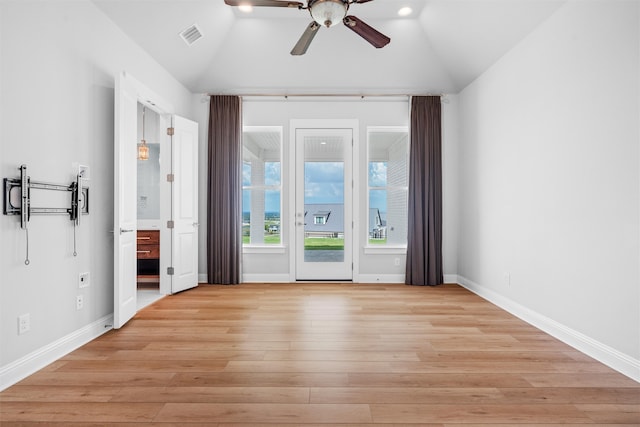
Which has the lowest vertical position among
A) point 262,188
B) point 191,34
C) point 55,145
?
point 262,188

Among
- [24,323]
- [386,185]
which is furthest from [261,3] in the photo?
[386,185]

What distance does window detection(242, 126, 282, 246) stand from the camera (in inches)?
205

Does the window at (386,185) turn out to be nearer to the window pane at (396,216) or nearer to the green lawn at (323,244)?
the window pane at (396,216)

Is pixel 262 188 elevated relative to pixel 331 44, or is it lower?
lower

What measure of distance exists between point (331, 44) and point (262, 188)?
223cm

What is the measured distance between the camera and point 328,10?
2.33m

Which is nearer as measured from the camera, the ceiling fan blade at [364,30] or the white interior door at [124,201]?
the ceiling fan blade at [364,30]

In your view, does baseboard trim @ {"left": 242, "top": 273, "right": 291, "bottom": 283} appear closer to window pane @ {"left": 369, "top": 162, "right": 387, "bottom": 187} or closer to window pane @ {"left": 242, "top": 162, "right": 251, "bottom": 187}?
window pane @ {"left": 242, "top": 162, "right": 251, "bottom": 187}

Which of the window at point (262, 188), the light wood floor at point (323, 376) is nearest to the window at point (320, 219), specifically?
the window at point (262, 188)

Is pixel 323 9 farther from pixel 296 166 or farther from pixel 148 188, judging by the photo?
pixel 148 188

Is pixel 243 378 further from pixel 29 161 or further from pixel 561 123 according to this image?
pixel 561 123

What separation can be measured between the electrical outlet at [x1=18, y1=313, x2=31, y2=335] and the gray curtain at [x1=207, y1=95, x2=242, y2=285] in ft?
8.87

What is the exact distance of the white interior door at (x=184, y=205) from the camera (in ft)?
14.8

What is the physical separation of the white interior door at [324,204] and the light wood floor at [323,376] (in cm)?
164
